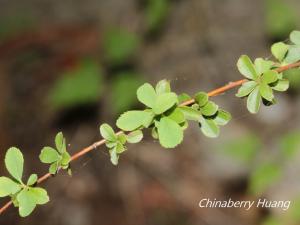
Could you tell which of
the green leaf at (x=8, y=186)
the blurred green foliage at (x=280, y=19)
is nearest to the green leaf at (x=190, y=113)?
the green leaf at (x=8, y=186)

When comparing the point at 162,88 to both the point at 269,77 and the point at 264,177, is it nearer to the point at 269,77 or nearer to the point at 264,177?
the point at 269,77

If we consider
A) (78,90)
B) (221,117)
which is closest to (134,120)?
(221,117)

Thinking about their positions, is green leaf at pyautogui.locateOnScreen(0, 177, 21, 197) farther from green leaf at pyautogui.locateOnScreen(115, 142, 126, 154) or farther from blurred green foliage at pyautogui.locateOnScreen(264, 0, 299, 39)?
blurred green foliage at pyautogui.locateOnScreen(264, 0, 299, 39)

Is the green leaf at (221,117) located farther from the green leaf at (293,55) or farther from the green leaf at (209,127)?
the green leaf at (293,55)

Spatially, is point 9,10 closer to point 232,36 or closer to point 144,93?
point 232,36

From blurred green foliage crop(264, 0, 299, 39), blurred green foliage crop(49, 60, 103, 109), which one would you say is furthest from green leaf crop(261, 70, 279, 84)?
blurred green foliage crop(49, 60, 103, 109)
